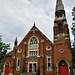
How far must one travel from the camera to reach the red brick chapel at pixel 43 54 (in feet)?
70.4

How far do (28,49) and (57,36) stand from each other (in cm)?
848

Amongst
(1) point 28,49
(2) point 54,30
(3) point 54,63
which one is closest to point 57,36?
(2) point 54,30

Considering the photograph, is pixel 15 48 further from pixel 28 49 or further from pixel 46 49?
pixel 46 49

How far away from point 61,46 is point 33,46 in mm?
7523

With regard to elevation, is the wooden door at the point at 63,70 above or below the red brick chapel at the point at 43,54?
below

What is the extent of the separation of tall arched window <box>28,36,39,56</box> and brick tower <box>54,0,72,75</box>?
5192 mm

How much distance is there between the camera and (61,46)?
73.6 ft

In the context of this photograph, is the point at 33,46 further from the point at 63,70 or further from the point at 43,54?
the point at 63,70

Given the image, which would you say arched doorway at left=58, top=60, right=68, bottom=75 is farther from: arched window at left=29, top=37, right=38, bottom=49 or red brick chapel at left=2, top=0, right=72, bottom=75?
arched window at left=29, top=37, right=38, bottom=49

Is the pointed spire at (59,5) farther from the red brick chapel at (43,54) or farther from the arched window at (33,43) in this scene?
the arched window at (33,43)

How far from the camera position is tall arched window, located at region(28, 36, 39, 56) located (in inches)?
991

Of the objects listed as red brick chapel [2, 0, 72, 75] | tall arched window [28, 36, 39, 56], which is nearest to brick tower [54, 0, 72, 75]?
red brick chapel [2, 0, 72, 75]

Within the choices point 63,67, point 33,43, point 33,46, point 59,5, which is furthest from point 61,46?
point 59,5

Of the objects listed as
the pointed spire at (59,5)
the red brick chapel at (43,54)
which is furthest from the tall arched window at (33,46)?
the pointed spire at (59,5)
